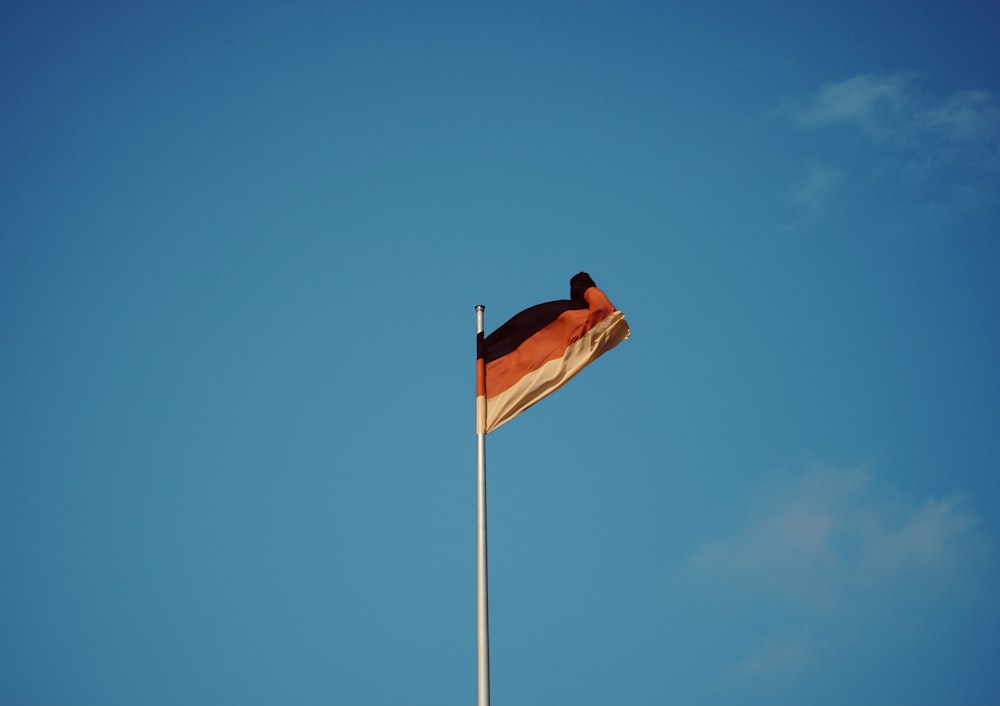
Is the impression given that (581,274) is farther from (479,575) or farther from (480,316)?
(479,575)

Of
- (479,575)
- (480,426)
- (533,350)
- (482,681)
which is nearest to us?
(482,681)

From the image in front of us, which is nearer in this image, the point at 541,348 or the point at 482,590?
the point at 482,590

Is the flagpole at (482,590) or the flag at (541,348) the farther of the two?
the flag at (541,348)

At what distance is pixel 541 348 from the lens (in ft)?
60.3

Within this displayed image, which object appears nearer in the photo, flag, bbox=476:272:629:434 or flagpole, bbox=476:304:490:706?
flagpole, bbox=476:304:490:706

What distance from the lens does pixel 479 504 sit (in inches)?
621

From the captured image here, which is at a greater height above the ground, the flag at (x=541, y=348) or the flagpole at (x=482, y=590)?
the flag at (x=541, y=348)

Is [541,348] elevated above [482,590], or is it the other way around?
[541,348]

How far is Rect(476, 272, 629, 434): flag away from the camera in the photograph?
58.3ft

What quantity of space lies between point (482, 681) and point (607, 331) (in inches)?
284

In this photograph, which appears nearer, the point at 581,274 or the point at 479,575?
the point at 479,575

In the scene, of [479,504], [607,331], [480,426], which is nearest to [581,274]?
[607,331]

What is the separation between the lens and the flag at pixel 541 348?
1777 cm

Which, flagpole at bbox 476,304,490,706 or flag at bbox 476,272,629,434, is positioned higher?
flag at bbox 476,272,629,434
